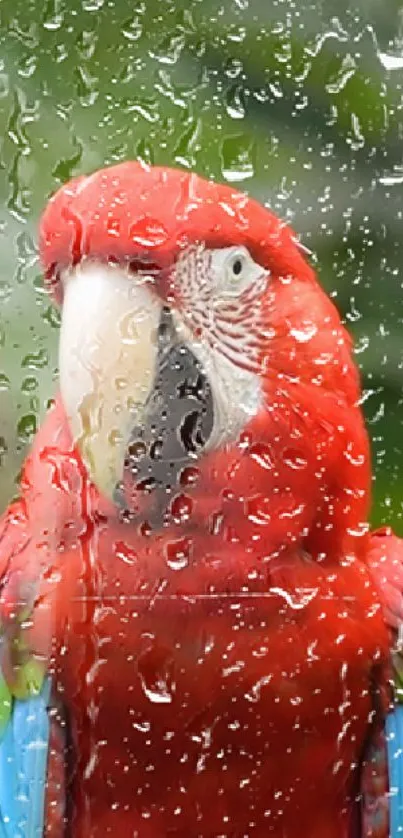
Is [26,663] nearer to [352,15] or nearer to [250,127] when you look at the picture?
[250,127]

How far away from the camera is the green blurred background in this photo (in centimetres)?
83

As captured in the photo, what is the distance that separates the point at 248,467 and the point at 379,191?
9.9 inches

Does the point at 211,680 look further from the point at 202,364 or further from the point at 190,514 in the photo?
the point at 202,364

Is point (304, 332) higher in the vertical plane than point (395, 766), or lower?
higher

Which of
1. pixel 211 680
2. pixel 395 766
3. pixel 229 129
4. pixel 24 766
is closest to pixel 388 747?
pixel 395 766

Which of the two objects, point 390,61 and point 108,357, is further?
point 390,61

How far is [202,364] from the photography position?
2.52 ft

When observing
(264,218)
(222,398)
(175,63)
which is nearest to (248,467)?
(222,398)

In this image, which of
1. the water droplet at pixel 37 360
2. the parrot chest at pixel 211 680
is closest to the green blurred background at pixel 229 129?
the water droplet at pixel 37 360

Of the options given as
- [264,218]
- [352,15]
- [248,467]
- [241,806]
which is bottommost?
[241,806]

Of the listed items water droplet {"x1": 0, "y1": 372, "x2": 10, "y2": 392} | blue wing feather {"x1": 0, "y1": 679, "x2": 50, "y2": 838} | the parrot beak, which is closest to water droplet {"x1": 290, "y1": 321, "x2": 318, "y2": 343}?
the parrot beak

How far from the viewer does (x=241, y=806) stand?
801 millimetres

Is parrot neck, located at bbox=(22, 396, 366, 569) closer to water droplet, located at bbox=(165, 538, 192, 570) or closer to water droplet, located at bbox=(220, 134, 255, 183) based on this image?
water droplet, located at bbox=(165, 538, 192, 570)

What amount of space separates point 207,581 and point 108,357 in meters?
Answer: 0.18
